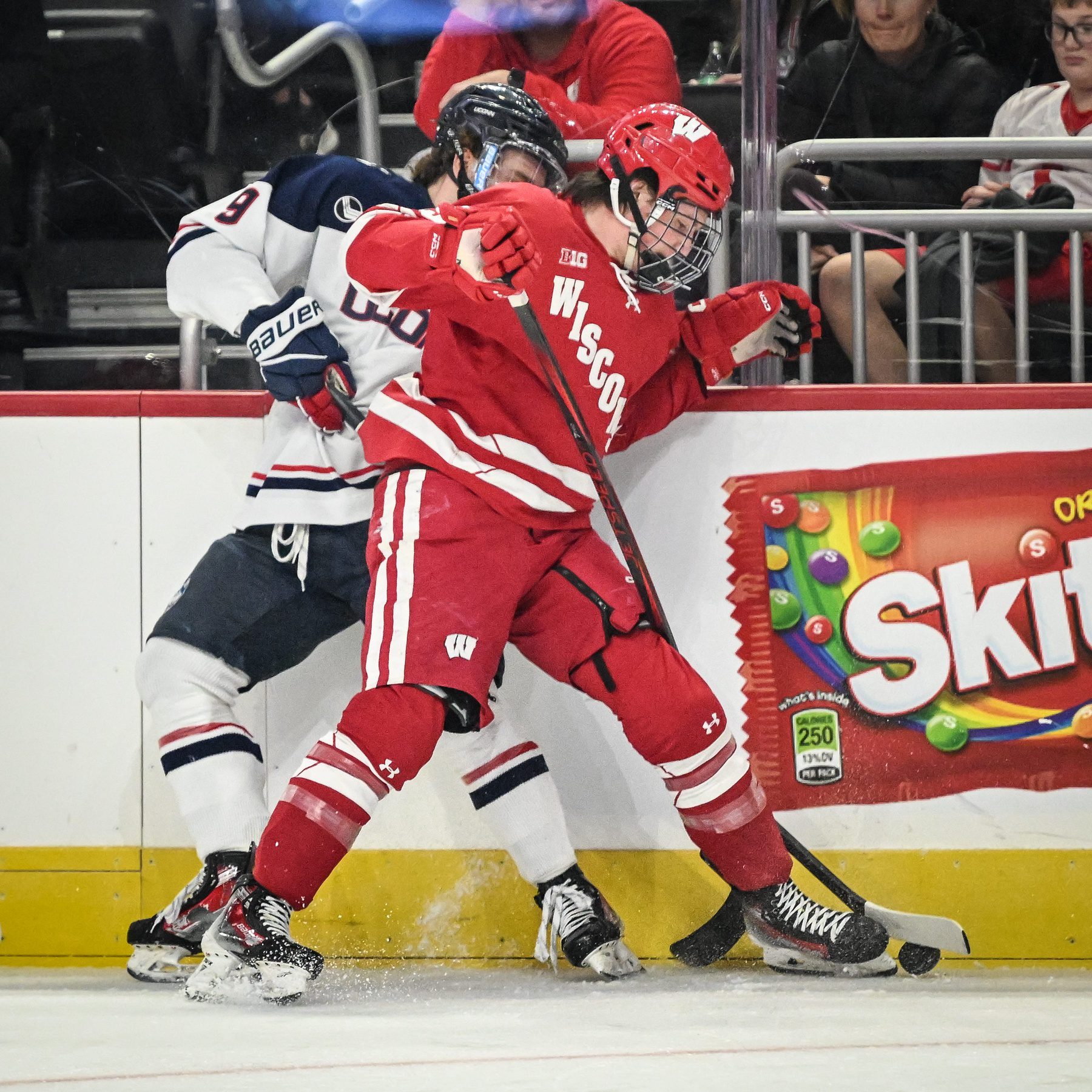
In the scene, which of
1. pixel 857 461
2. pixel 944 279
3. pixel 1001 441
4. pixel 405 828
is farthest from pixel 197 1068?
pixel 944 279

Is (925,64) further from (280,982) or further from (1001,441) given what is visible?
(280,982)

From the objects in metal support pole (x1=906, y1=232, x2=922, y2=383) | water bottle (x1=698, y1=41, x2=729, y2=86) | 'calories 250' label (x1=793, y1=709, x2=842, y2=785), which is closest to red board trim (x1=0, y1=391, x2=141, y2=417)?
water bottle (x1=698, y1=41, x2=729, y2=86)

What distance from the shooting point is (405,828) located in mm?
2291

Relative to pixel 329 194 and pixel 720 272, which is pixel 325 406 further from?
pixel 720 272

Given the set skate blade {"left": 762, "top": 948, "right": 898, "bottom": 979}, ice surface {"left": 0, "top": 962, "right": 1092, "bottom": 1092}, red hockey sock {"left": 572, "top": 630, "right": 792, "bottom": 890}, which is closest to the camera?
ice surface {"left": 0, "top": 962, "right": 1092, "bottom": 1092}

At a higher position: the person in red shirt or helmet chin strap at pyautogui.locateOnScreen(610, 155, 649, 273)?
the person in red shirt

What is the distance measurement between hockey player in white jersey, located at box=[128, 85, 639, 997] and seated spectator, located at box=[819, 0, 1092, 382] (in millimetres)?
619

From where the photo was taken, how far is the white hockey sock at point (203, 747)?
81.4 inches

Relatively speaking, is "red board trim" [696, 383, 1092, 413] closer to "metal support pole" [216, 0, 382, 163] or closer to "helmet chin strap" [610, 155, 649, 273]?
"helmet chin strap" [610, 155, 649, 273]

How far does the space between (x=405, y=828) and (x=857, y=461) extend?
919mm

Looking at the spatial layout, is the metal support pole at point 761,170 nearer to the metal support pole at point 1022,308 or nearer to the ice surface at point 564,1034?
the metal support pole at point 1022,308

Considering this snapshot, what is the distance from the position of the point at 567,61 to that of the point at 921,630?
44.6 inches

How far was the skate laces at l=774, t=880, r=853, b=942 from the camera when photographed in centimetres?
202

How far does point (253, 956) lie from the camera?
1.83 metres
